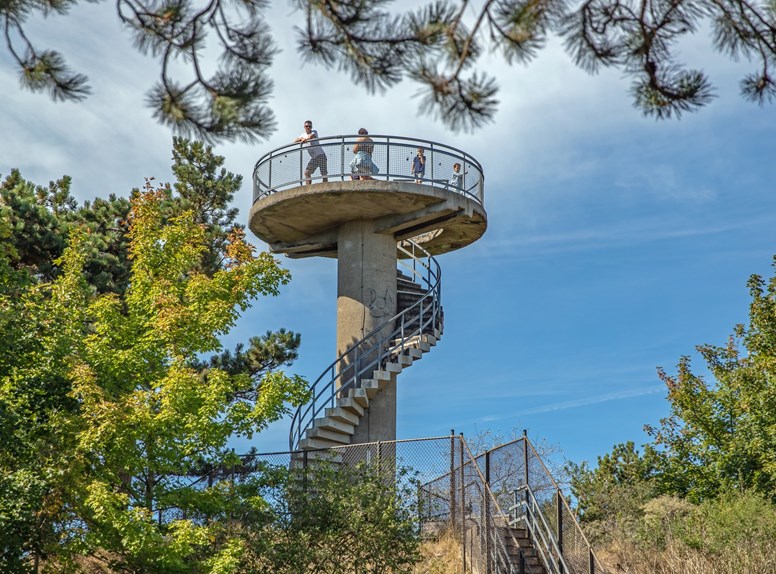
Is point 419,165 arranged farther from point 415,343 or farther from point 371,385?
point 371,385

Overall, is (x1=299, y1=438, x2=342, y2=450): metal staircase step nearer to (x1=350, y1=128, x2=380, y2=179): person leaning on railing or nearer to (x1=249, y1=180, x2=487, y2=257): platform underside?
(x1=249, y1=180, x2=487, y2=257): platform underside

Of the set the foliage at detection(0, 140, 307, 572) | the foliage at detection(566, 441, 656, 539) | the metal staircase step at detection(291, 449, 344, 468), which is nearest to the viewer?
the foliage at detection(0, 140, 307, 572)

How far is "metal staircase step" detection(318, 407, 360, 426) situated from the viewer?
25453 mm

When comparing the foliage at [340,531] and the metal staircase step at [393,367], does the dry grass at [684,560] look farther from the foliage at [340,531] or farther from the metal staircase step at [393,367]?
the metal staircase step at [393,367]

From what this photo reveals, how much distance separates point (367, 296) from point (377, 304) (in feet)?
0.99

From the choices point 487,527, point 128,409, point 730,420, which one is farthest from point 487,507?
point 730,420

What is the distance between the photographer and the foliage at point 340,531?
19125 mm

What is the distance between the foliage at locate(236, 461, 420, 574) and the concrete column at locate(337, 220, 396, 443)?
576cm

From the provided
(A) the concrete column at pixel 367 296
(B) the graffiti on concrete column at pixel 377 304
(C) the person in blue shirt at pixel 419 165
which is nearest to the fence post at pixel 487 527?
(A) the concrete column at pixel 367 296

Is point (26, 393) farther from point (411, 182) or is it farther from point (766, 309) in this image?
point (766, 309)

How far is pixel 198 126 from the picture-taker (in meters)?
9.22

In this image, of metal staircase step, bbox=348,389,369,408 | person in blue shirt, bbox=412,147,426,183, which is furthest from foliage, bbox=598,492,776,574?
person in blue shirt, bbox=412,147,426,183

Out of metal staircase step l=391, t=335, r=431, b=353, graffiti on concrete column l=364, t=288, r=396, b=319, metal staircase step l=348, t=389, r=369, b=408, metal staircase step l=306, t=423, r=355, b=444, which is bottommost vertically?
metal staircase step l=306, t=423, r=355, b=444

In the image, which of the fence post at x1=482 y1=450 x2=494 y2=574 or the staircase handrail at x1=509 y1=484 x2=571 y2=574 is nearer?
the staircase handrail at x1=509 y1=484 x2=571 y2=574
